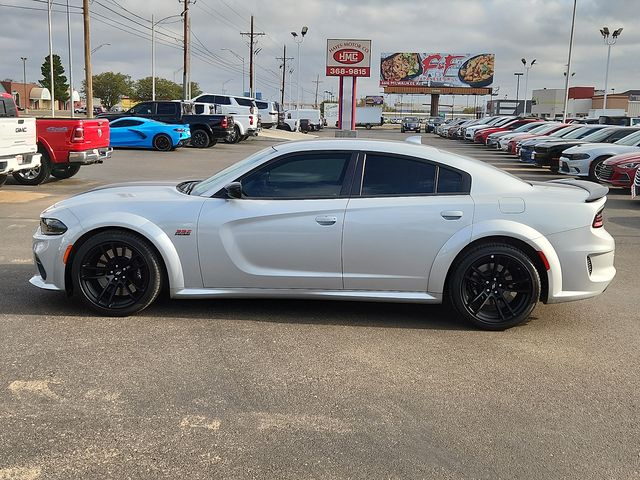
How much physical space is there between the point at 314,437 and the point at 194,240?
2.24 meters

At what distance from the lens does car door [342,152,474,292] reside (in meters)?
5.14

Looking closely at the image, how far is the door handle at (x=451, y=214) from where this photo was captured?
5141 millimetres

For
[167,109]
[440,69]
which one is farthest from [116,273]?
[440,69]

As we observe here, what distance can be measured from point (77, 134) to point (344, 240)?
10.1 meters

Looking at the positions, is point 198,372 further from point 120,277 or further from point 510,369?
point 510,369

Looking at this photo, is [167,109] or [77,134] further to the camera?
[167,109]

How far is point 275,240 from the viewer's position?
5191 millimetres

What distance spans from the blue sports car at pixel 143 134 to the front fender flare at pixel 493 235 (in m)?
21.4

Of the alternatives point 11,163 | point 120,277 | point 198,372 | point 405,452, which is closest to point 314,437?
point 405,452

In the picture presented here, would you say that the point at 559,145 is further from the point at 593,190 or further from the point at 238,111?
the point at 238,111

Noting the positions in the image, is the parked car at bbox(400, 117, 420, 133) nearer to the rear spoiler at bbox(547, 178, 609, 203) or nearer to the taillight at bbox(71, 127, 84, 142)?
the taillight at bbox(71, 127, 84, 142)

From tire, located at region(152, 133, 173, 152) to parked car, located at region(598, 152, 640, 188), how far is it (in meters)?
16.2

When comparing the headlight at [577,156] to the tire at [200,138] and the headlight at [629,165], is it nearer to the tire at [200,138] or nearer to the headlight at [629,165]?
the headlight at [629,165]

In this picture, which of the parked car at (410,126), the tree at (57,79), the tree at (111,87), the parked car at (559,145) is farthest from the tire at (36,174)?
the tree at (111,87)
